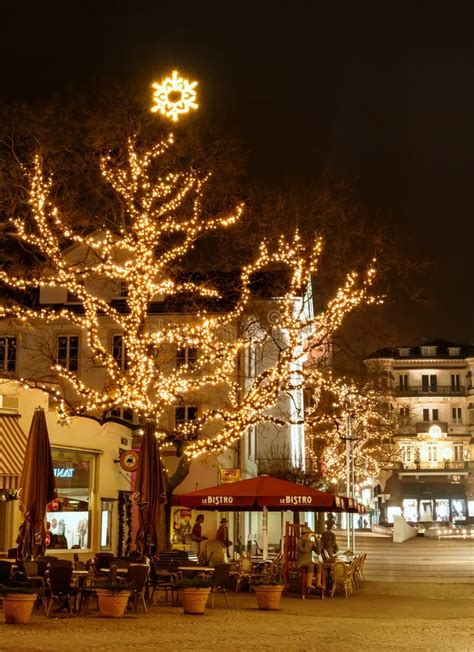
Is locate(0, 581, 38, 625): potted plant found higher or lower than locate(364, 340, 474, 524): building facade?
lower

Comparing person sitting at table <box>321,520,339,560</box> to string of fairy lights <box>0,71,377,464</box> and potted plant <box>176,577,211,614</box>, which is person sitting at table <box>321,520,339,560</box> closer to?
string of fairy lights <box>0,71,377,464</box>

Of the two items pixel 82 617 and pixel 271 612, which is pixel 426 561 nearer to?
pixel 271 612

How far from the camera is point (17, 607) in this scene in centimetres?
1409

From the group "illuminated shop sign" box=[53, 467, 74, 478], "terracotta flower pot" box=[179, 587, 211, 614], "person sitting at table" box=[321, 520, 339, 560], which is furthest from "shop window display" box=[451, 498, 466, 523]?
"terracotta flower pot" box=[179, 587, 211, 614]

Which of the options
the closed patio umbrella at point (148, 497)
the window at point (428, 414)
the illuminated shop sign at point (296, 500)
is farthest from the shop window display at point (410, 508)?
the closed patio umbrella at point (148, 497)

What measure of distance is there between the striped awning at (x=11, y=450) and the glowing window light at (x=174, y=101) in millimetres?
10335

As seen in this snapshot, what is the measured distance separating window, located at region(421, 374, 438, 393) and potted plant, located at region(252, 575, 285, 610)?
84.1m

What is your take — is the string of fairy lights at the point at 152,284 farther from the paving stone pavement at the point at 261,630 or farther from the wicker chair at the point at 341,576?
the paving stone pavement at the point at 261,630

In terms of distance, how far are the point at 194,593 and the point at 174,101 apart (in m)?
8.31

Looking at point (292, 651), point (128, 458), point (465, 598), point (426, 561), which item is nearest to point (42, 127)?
point (128, 458)

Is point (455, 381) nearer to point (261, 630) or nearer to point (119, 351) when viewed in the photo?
point (119, 351)

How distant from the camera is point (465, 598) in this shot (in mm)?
22141

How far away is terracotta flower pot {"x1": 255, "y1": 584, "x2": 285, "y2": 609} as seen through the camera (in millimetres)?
17312

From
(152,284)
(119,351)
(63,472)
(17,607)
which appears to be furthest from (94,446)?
(17,607)
